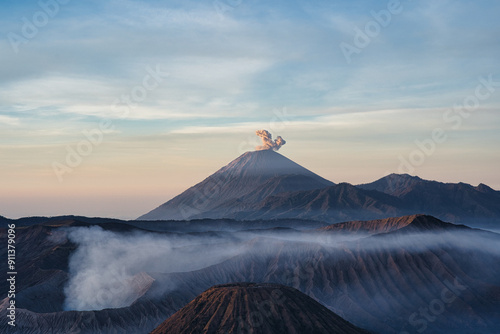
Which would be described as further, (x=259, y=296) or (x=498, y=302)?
(x=498, y=302)

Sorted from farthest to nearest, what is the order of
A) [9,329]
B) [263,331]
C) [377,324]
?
1. [377,324]
2. [9,329]
3. [263,331]

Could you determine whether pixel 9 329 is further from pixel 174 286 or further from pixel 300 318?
pixel 300 318

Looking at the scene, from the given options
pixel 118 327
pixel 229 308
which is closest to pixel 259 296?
pixel 229 308

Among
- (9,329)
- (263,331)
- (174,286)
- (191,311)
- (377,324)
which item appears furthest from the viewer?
(174,286)

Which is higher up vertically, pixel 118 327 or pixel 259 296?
pixel 259 296

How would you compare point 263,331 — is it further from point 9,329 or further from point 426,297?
point 426,297

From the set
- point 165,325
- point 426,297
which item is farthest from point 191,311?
point 426,297
